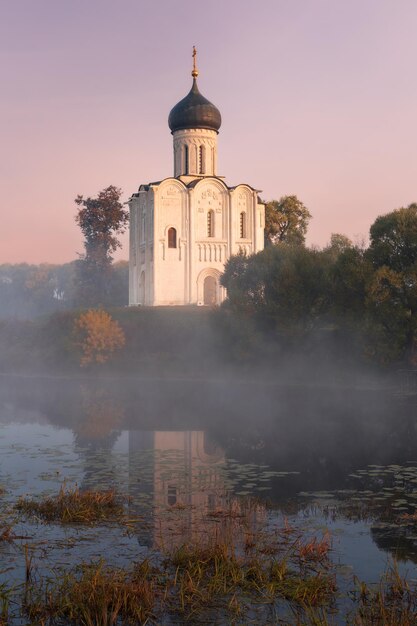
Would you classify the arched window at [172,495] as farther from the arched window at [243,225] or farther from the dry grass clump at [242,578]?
the arched window at [243,225]

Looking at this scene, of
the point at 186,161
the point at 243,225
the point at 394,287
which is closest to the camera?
the point at 394,287

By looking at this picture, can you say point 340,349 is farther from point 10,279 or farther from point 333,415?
point 10,279

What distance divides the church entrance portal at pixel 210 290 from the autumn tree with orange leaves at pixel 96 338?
32.7ft

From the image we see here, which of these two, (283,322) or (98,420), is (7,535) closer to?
(98,420)

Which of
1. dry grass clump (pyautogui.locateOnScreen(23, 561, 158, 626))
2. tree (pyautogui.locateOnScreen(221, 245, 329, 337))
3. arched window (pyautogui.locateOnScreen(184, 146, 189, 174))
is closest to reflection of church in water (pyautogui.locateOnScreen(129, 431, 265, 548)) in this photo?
dry grass clump (pyautogui.locateOnScreen(23, 561, 158, 626))

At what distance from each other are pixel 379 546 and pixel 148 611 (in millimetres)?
3280

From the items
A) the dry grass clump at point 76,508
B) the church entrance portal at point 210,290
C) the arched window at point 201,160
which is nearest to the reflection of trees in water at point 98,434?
the dry grass clump at point 76,508

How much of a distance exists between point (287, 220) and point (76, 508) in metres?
43.9

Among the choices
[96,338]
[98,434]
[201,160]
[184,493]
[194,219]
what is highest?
[201,160]

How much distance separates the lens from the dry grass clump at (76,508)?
979 cm

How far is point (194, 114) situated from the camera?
153 feet

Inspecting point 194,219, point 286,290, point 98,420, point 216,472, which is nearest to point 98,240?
point 194,219

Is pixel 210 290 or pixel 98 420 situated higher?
pixel 210 290

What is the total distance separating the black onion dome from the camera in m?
46.8
